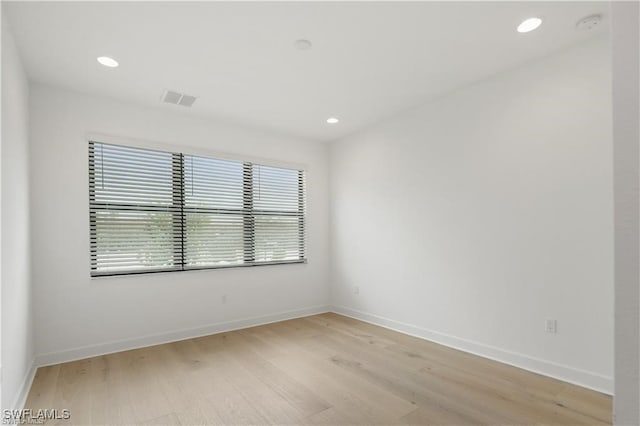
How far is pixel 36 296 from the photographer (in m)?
3.17

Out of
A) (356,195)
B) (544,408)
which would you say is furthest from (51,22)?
(544,408)

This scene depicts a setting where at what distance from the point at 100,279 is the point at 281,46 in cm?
299

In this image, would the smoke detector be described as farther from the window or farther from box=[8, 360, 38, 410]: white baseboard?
→ box=[8, 360, 38, 410]: white baseboard

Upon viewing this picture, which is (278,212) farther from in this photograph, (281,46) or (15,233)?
(15,233)

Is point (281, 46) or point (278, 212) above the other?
point (281, 46)

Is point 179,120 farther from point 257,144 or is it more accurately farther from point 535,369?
point 535,369

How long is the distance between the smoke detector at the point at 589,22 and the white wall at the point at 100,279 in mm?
3614

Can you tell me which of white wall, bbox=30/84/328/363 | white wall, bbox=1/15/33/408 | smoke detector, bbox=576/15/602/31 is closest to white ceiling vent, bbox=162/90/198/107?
white wall, bbox=30/84/328/363

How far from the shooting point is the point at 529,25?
8.11ft

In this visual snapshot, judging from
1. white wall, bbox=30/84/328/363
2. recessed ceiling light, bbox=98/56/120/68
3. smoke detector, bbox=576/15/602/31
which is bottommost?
white wall, bbox=30/84/328/363

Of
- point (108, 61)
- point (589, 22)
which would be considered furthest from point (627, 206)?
point (108, 61)

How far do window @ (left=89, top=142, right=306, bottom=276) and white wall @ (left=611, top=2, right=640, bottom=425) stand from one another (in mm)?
4086

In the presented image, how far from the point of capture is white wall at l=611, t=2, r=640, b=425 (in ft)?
1.71

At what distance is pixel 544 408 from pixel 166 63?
4.02m
